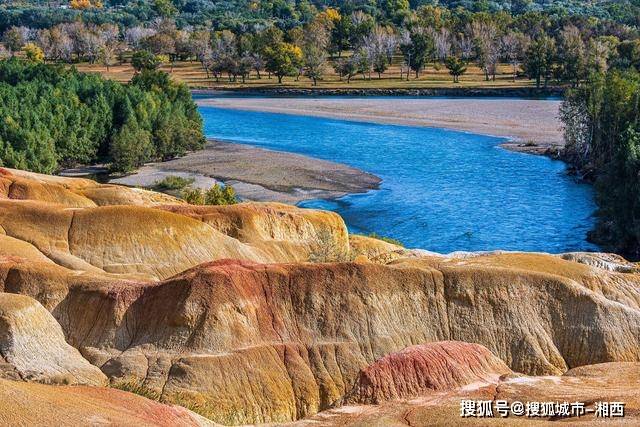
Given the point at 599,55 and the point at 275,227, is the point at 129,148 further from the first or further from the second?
the point at 599,55

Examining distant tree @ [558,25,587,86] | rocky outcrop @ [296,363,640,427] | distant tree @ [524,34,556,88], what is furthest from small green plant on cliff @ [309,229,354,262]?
distant tree @ [558,25,587,86]

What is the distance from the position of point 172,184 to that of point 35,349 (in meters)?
67.0

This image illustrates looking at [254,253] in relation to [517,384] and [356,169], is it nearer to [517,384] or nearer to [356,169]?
[517,384]

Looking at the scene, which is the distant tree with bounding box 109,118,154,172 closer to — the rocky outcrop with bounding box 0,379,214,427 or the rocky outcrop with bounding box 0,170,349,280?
the rocky outcrop with bounding box 0,170,349,280

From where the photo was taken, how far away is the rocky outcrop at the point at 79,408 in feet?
93.1

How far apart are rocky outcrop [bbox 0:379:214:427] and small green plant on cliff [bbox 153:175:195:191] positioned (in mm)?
74696

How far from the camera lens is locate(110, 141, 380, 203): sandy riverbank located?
105062 millimetres

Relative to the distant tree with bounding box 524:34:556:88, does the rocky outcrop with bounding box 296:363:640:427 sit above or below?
below

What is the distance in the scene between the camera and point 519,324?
47.4m

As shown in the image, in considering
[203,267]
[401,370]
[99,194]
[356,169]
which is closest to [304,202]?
[356,169]

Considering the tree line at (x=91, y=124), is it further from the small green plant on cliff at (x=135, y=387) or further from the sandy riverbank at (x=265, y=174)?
the small green plant on cliff at (x=135, y=387)

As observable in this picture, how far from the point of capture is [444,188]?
108000 millimetres

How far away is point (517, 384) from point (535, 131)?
357 feet

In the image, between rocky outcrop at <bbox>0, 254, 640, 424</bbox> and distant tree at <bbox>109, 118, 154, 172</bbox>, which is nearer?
rocky outcrop at <bbox>0, 254, 640, 424</bbox>
